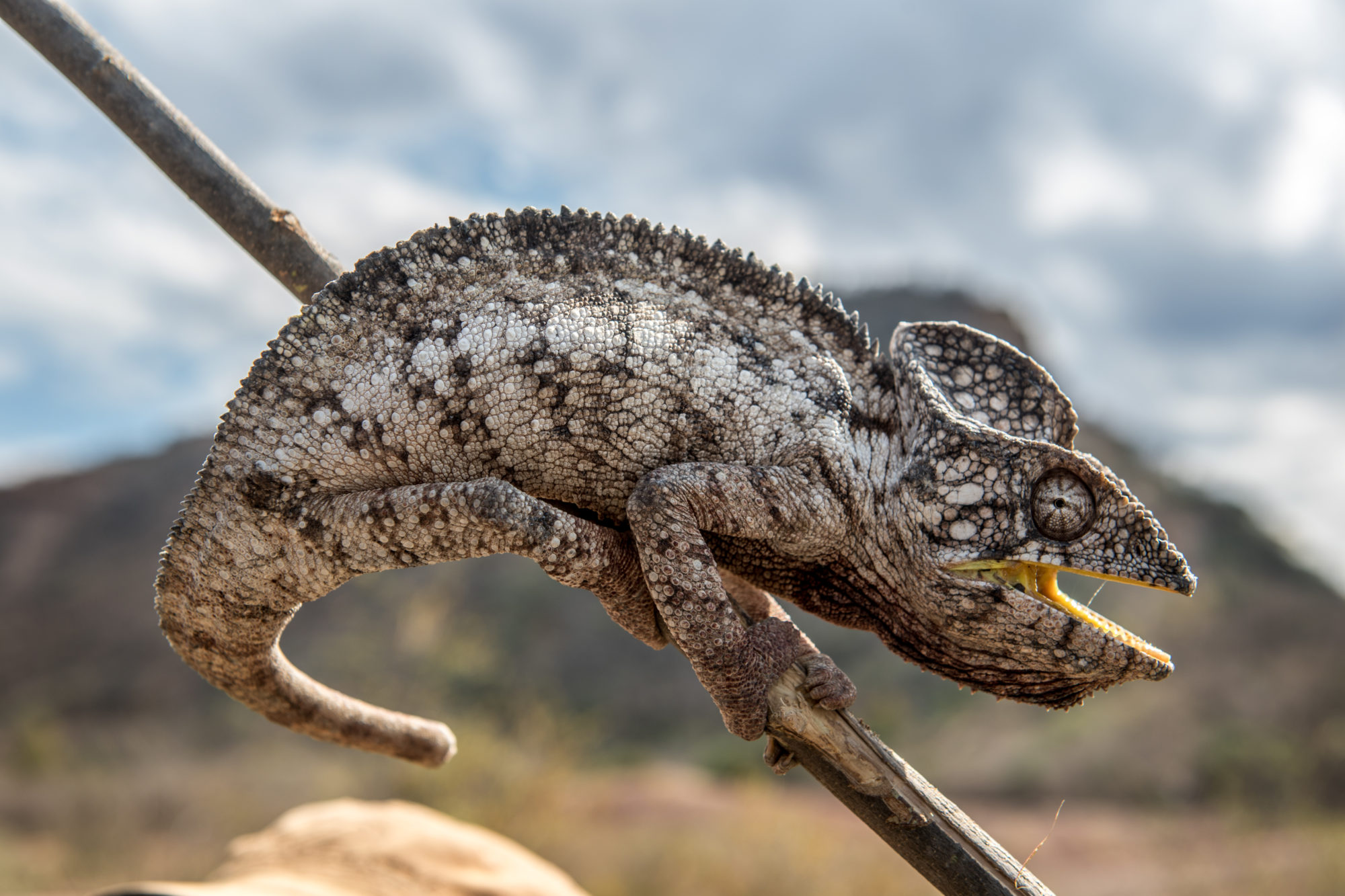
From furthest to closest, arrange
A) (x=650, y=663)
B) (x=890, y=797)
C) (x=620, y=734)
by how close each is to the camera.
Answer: (x=650, y=663)
(x=620, y=734)
(x=890, y=797)

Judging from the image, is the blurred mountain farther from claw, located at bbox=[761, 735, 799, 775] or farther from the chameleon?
claw, located at bbox=[761, 735, 799, 775]

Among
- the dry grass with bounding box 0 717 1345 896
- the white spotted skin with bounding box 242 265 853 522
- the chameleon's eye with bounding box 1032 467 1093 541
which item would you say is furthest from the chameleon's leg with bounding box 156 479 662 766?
the dry grass with bounding box 0 717 1345 896

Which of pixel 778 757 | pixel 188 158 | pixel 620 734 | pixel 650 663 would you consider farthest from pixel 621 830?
pixel 650 663

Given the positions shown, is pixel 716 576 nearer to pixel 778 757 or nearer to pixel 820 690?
pixel 820 690

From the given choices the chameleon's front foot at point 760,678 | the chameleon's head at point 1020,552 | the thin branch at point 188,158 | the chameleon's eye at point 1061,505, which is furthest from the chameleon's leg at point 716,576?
the thin branch at point 188,158

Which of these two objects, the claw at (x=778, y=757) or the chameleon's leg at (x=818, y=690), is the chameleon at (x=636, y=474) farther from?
the claw at (x=778, y=757)

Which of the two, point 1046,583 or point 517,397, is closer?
point 517,397
